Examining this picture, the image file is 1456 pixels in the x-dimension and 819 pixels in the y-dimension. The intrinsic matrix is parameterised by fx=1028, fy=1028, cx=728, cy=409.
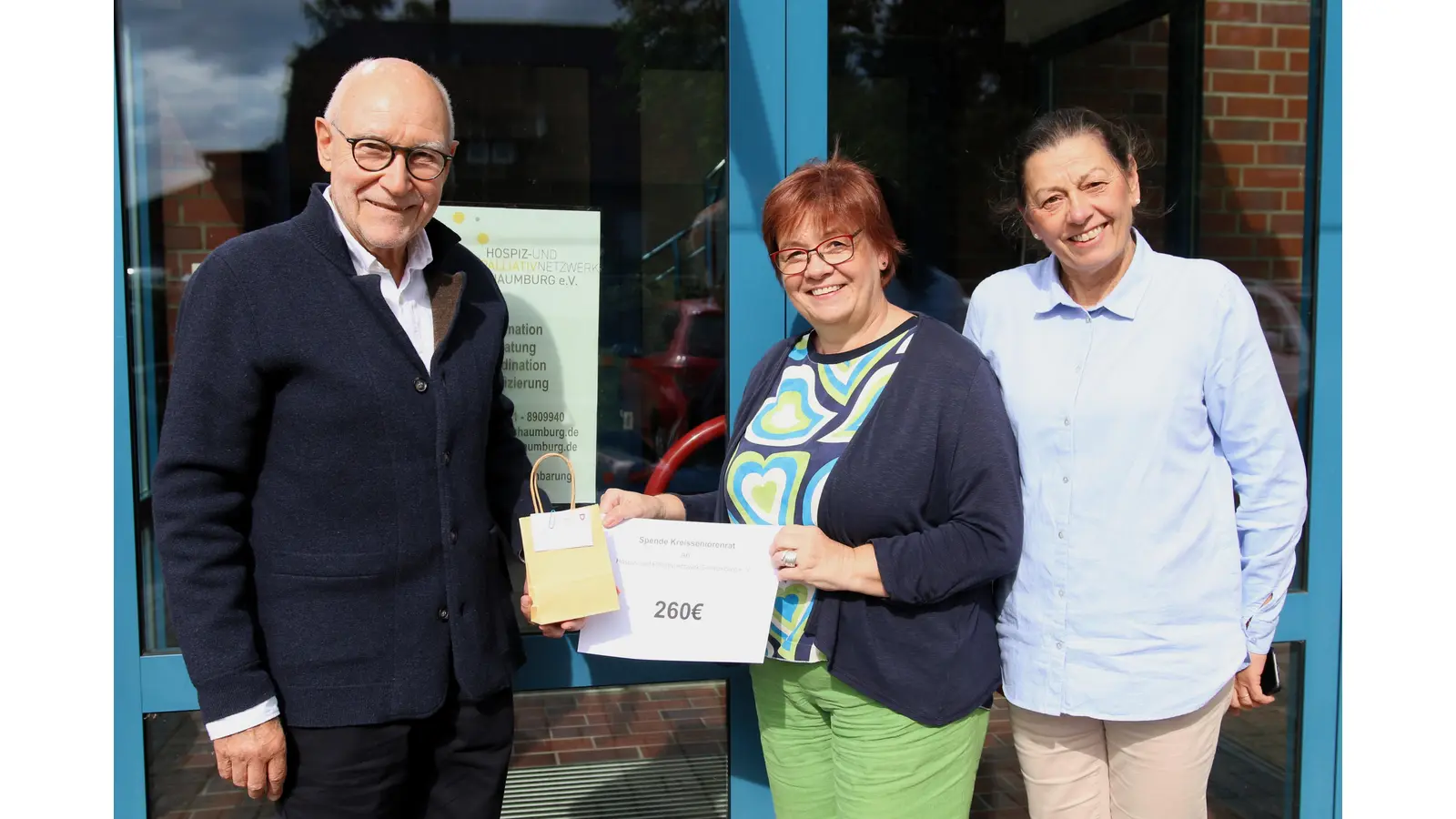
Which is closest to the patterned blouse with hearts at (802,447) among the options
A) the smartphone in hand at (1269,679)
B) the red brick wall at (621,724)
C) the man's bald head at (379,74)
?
the red brick wall at (621,724)

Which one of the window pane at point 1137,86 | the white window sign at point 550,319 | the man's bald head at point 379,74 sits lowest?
the white window sign at point 550,319

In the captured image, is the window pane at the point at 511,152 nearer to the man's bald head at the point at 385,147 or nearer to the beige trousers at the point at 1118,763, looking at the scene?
the man's bald head at the point at 385,147

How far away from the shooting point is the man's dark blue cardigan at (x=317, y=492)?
5.92ft

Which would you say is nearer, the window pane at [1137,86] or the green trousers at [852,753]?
the green trousers at [852,753]

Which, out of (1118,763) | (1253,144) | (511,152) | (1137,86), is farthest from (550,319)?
(1253,144)

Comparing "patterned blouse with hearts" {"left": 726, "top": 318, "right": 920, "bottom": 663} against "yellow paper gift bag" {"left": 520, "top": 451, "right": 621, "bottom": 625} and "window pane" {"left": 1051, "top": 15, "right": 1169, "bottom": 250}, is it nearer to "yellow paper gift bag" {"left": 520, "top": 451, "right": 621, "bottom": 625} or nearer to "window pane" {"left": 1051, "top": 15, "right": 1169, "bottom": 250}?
"yellow paper gift bag" {"left": 520, "top": 451, "right": 621, "bottom": 625}

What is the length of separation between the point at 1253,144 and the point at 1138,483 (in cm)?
157

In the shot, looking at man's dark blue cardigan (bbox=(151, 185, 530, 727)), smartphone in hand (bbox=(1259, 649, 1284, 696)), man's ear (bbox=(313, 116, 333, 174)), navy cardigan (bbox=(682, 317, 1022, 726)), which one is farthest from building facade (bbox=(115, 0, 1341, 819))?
smartphone in hand (bbox=(1259, 649, 1284, 696))

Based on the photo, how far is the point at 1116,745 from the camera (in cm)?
220

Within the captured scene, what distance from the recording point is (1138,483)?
6.77 feet

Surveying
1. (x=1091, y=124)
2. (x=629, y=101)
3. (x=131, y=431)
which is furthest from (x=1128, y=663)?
(x=131, y=431)

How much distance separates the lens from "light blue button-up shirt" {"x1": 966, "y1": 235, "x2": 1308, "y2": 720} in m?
2.06

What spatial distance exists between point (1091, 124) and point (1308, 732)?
6.88 feet

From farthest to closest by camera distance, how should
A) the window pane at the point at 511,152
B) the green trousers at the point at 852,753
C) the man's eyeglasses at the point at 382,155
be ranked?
the window pane at the point at 511,152, the green trousers at the point at 852,753, the man's eyeglasses at the point at 382,155
